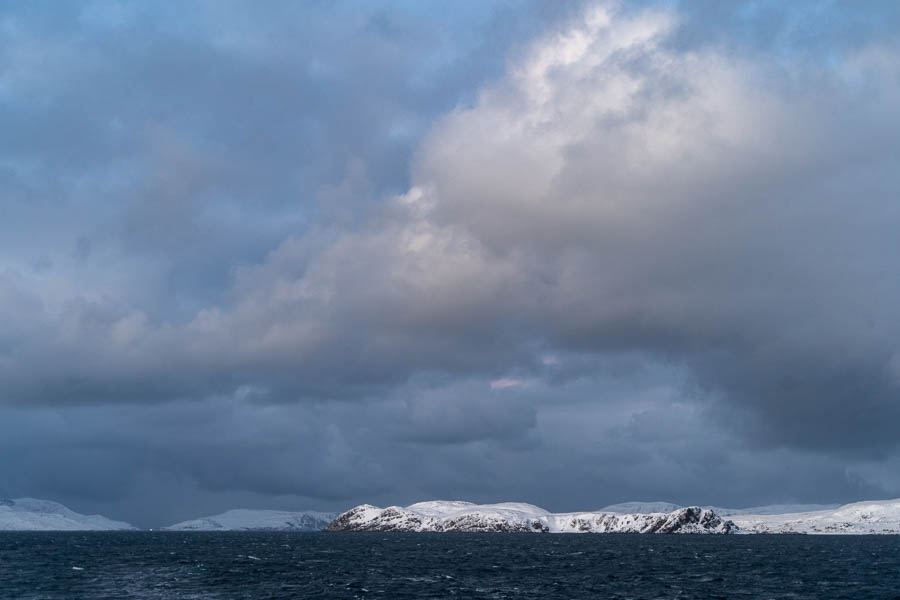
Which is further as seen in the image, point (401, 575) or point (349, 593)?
point (401, 575)

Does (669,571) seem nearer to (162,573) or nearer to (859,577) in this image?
(859,577)

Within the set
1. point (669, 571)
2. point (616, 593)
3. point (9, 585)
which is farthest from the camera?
point (669, 571)

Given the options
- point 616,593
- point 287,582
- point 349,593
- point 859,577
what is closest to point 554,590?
point 616,593

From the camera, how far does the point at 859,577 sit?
570 ft

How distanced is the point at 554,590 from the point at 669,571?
187 feet

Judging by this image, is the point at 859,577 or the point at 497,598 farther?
the point at 859,577

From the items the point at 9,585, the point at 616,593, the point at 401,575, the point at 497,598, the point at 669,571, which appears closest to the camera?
the point at 497,598

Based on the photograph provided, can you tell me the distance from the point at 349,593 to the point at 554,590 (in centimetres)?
3576

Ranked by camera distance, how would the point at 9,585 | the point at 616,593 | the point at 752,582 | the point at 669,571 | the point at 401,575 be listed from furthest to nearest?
the point at 669,571 → the point at 401,575 → the point at 752,582 → the point at 9,585 → the point at 616,593

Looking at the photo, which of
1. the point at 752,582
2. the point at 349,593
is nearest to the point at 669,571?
the point at 752,582

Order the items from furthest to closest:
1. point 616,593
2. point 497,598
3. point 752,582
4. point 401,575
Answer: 1. point 401,575
2. point 752,582
3. point 616,593
4. point 497,598

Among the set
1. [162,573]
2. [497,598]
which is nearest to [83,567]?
[162,573]

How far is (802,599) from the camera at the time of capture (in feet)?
425

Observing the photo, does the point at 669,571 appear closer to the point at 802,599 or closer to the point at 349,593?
the point at 802,599
